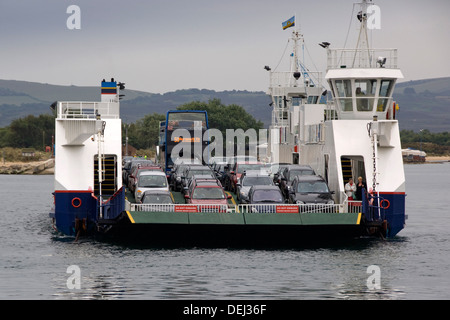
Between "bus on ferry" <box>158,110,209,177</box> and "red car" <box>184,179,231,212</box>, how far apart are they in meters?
20.2

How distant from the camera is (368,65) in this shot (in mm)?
36312

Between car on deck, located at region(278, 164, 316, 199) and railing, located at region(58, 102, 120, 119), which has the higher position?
railing, located at region(58, 102, 120, 119)

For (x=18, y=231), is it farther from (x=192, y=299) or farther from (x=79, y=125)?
(x=192, y=299)

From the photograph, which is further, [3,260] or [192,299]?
[3,260]

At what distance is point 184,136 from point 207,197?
2221 cm

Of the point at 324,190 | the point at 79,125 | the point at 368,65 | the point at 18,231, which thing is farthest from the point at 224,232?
the point at 18,231

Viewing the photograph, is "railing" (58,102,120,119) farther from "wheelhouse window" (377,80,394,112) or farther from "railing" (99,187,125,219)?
"wheelhouse window" (377,80,394,112)

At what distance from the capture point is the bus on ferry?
179 feet

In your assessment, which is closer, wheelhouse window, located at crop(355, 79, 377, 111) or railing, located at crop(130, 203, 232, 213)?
railing, located at crop(130, 203, 232, 213)

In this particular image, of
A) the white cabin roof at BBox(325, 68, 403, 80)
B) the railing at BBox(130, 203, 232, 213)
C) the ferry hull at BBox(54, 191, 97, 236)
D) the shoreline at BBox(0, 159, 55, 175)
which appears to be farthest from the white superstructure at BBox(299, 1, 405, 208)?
the shoreline at BBox(0, 159, 55, 175)

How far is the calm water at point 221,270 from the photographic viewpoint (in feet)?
78.1

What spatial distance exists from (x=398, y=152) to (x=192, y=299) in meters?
13.5

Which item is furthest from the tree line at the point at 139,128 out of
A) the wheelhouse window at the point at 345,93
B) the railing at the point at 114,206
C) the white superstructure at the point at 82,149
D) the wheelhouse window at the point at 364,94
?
the railing at the point at 114,206

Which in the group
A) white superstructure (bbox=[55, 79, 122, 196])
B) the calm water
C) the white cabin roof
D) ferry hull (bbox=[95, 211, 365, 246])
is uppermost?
the white cabin roof
